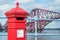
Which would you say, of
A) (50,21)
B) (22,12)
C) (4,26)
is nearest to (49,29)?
(50,21)

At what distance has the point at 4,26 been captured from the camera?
492 cm

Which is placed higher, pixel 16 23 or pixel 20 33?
pixel 16 23

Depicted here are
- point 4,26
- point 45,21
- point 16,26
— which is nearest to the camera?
point 16,26

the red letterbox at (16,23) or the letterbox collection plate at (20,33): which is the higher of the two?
A: the red letterbox at (16,23)

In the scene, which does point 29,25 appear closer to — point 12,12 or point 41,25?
point 41,25

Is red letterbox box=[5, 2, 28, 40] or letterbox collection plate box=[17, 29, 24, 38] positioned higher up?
red letterbox box=[5, 2, 28, 40]

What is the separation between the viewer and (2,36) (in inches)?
197

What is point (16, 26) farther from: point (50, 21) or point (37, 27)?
point (50, 21)

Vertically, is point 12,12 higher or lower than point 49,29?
higher

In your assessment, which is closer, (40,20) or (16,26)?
(16,26)

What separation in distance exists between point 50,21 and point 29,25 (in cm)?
54

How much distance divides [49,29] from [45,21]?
218mm

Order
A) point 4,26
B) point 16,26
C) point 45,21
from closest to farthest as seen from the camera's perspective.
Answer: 1. point 16,26
2. point 4,26
3. point 45,21

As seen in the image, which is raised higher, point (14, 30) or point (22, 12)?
point (22, 12)
